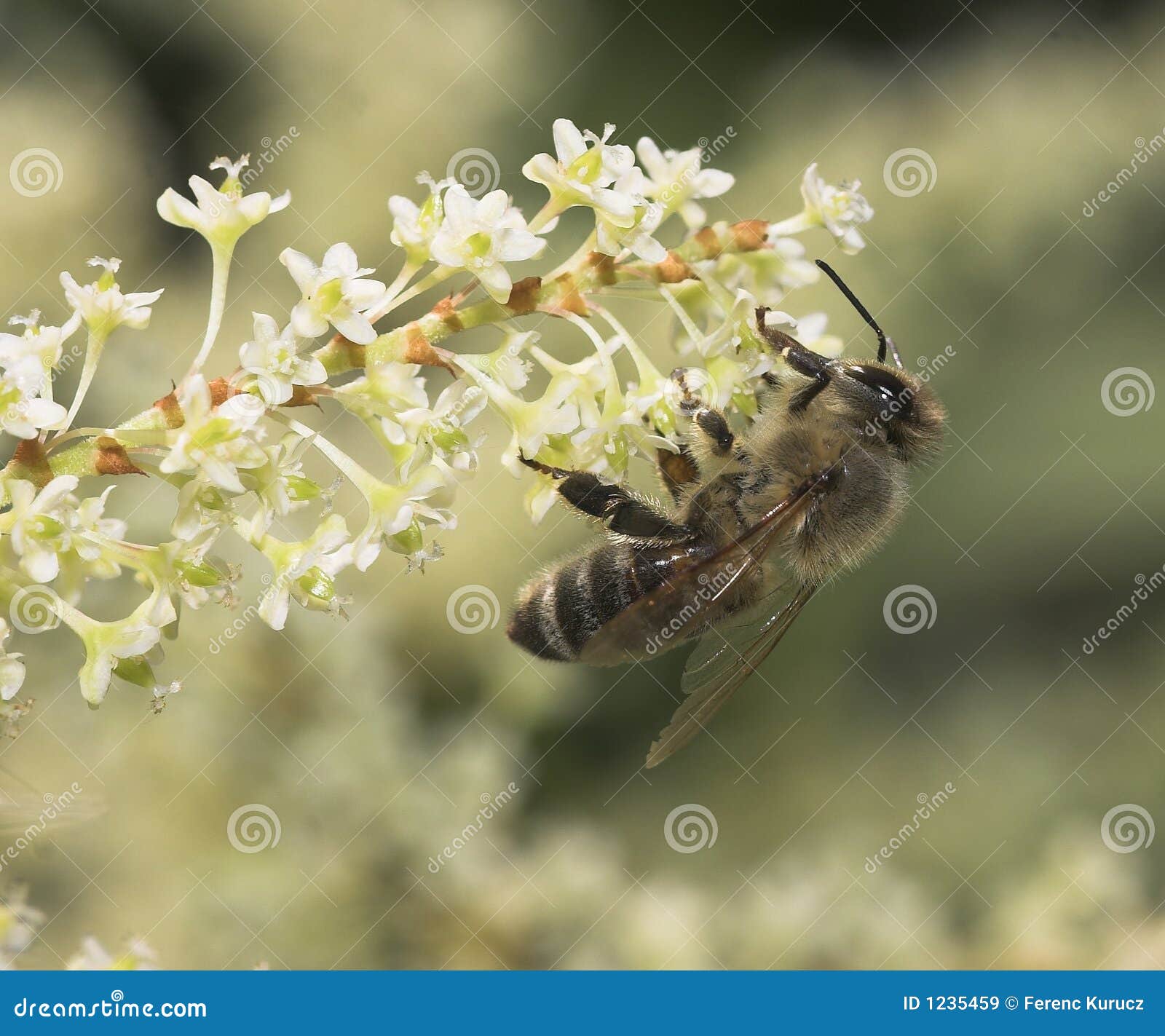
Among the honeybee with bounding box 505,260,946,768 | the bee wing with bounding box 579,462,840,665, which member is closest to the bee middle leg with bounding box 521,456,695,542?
the honeybee with bounding box 505,260,946,768

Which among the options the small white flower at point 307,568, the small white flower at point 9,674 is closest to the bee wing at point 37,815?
the small white flower at point 9,674

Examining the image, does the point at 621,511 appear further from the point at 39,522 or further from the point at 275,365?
the point at 39,522

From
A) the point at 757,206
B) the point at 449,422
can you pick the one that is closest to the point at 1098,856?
the point at 757,206

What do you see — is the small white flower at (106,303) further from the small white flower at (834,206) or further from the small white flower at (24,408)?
the small white flower at (834,206)

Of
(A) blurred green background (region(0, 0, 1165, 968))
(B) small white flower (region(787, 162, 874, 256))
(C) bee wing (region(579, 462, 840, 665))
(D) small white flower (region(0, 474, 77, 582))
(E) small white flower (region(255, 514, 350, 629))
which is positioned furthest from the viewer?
(A) blurred green background (region(0, 0, 1165, 968))

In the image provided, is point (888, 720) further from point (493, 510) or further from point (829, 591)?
point (493, 510)

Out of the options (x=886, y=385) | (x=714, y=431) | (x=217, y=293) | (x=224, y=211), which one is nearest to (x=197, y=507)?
(x=217, y=293)

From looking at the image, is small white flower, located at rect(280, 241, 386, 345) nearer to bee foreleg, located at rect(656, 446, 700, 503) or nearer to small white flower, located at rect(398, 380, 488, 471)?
small white flower, located at rect(398, 380, 488, 471)
